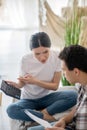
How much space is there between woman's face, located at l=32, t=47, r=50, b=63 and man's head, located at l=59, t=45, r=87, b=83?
50 cm

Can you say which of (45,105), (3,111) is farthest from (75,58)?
(3,111)

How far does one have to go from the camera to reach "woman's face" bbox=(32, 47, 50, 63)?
202 cm

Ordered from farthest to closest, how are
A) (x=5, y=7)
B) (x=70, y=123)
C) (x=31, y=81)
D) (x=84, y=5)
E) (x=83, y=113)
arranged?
(x=84, y=5) → (x=5, y=7) → (x=31, y=81) → (x=70, y=123) → (x=83, y=113)

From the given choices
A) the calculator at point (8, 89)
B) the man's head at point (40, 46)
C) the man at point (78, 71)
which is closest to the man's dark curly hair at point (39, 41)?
the man's head at point (40, 46)

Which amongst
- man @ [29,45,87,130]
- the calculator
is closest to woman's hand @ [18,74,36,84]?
the calculator

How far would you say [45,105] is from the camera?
2086 mm

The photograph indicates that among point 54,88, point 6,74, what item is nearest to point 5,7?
point 6,74

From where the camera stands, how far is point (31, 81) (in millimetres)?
1990

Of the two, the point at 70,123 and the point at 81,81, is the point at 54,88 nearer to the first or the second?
the point at 70,123

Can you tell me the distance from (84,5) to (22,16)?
75cm

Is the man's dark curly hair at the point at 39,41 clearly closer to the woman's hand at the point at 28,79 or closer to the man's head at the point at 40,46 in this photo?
the man's head at the point at 40,46

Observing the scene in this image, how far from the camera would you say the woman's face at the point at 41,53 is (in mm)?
2021

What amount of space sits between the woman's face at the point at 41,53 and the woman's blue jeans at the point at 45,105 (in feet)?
1.03

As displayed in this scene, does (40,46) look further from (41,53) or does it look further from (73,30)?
(73,30)
